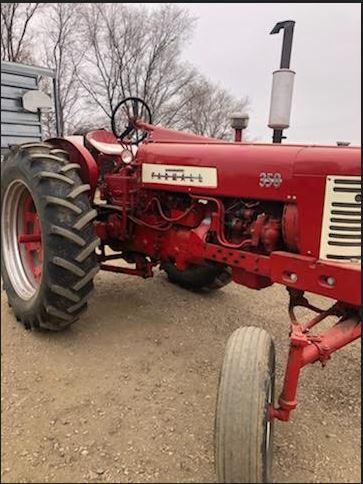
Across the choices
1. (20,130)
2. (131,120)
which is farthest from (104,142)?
(20,130)

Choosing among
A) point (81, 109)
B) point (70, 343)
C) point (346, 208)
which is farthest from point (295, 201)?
point (81, 109)

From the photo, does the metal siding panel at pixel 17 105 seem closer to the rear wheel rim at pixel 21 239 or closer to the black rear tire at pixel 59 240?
the rear wheel rim at pixel 21 239

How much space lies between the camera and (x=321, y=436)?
2.23 meters

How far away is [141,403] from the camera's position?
7.91 feet

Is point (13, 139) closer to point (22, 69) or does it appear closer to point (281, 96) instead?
point (22, 69)

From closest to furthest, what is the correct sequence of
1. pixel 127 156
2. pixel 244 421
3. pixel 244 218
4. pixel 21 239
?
pixel 244 421, pixel 244 218, pixel 127 156, pixel 21 239

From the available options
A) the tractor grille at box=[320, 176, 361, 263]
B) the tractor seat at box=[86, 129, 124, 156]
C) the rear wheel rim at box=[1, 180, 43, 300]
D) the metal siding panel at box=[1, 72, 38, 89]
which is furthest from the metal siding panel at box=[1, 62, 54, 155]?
the tractor grille at box=[320, 176, 361, 263]

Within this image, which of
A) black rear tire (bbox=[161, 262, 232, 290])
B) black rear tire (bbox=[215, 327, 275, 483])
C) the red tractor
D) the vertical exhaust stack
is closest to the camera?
black rear tire (bbox=[215, 327, 275, 483])

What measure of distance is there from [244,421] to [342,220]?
1089 mm

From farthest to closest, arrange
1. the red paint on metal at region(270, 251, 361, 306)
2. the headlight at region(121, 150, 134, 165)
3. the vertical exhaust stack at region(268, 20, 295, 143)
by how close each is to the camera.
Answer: the vertical exhaust stack at region(268, 20, 295, 143) < the headlight at region(121, 150, 134, 165) < the red paint on metal at region(270, 251, 361, 306)

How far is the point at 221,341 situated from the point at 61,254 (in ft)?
4.37

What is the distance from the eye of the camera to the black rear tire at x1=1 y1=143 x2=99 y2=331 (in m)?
2.76

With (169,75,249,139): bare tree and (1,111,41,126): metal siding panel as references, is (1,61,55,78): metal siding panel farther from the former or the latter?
(169,75,249,139): bare tree

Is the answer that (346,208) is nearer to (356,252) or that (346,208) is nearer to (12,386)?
(356,252)
